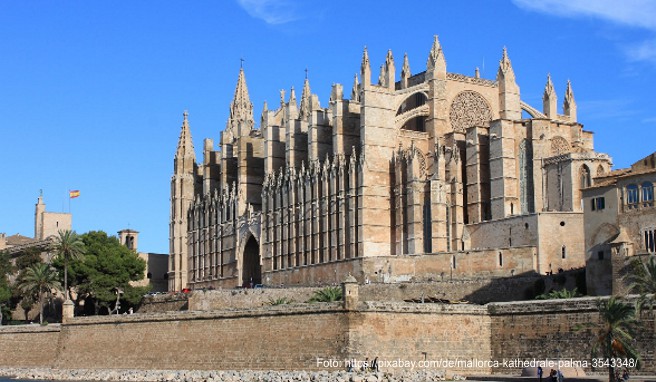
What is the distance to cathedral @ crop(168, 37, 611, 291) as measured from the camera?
57094 millimetres

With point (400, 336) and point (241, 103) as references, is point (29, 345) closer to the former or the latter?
point (400, 336)

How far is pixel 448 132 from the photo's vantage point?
65.1 meters

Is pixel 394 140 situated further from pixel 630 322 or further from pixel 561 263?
pixel 630 322

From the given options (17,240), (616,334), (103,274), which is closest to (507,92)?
(103,274)

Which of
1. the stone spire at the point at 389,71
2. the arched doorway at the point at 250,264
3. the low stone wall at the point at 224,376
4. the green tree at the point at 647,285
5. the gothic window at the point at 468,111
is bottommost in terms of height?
the low stone wall at the point at 224,376

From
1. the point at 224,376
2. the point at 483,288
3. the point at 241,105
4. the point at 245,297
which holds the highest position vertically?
the point at 241,105

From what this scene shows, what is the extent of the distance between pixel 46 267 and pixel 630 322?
4162 centimetres

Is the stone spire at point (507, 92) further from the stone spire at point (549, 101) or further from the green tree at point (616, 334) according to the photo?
the green tree at point (616, 334)

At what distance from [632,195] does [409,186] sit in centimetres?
1931

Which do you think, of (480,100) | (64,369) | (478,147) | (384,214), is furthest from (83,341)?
(480,100)

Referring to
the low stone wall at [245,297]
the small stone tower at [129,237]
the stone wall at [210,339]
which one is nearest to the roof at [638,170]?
the stone wall at [210,339]

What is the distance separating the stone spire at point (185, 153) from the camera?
8412 centimetres

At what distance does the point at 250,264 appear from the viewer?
75.9 meters

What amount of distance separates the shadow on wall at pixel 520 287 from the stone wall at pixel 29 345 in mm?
21713
